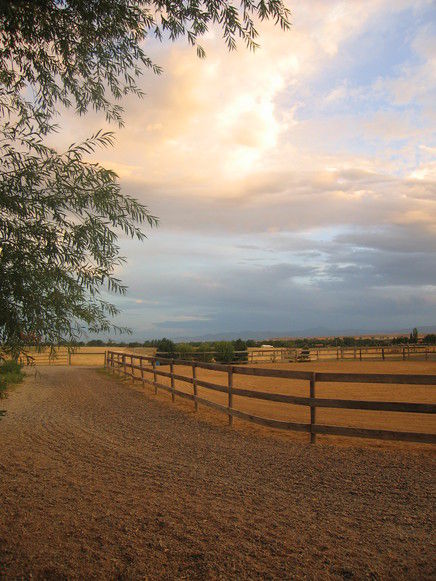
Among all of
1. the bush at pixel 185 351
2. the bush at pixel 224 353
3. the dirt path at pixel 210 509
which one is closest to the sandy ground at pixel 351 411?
the dirt path at pixel 210 509

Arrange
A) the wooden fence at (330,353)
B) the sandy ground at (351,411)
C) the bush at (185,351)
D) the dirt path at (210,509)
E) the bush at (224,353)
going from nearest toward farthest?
the dirt path at (210,509) → the sandy ground at (351,411) → the bush at (224,353) → the wooden fence at (330,353) → the bush at (185,351)

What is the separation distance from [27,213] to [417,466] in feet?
18.5

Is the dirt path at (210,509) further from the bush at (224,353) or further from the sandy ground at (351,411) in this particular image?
the bush at (224,353)

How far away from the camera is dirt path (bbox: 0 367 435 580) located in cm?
366

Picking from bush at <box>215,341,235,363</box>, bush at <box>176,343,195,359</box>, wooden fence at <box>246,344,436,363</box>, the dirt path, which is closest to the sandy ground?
the dirt path

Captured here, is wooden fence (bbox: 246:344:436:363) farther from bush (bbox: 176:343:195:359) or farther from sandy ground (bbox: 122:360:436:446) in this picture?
sandy ground (bbox: 122:360:436:446)

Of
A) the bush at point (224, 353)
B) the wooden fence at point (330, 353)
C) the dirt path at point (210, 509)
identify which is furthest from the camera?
the wooden fence at point (330, 353)

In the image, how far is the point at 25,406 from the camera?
14320 mm

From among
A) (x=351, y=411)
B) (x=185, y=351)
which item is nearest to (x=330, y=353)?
(x=185, y=351)

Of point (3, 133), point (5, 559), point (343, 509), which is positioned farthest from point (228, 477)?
point (3, 133)

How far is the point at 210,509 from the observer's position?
486 cm

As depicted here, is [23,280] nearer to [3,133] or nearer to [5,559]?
[3,133]

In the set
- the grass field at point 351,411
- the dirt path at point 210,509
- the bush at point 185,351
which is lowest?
the grass field at point 351,411

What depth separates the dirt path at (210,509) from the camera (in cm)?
366
